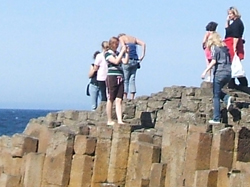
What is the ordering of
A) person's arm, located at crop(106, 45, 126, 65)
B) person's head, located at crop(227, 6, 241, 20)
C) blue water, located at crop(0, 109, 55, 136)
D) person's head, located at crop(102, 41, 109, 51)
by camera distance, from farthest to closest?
blue water, located at crop(0, 109, 55, 136) < person's head, located at crop(227, 6, 241, 20) < person's head, located at crop(102, 41, 109, 51) < person's arm, located at crop(106, 45, 126, 65)

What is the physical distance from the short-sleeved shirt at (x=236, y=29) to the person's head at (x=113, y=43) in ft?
10.5

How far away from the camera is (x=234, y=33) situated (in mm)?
17953

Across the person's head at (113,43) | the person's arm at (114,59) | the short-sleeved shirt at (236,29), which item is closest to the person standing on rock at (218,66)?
the person's arm at (114,59)

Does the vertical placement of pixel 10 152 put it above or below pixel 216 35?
below

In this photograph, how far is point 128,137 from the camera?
15305 millimetres

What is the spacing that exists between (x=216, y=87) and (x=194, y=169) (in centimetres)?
210

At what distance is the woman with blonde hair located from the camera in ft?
57.8

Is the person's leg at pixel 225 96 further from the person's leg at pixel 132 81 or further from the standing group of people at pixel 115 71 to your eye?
the person's leg at pixel 132 81

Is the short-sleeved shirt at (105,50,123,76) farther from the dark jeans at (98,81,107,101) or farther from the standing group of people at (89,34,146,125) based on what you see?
the dark jeans at (98,81,107,101)

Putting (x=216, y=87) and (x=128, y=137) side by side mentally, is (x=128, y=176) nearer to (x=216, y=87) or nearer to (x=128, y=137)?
(x=128, y=137)

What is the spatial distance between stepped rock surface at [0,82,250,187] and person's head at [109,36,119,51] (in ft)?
5.11

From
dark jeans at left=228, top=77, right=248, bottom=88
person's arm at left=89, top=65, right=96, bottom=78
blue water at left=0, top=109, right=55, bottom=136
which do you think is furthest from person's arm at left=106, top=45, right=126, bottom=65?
blue water at left=0, top=109, right=55, bottom=136

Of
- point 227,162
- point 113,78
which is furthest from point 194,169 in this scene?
point 113,78

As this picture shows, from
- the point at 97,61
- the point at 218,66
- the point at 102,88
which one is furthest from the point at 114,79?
the point at 102,88
